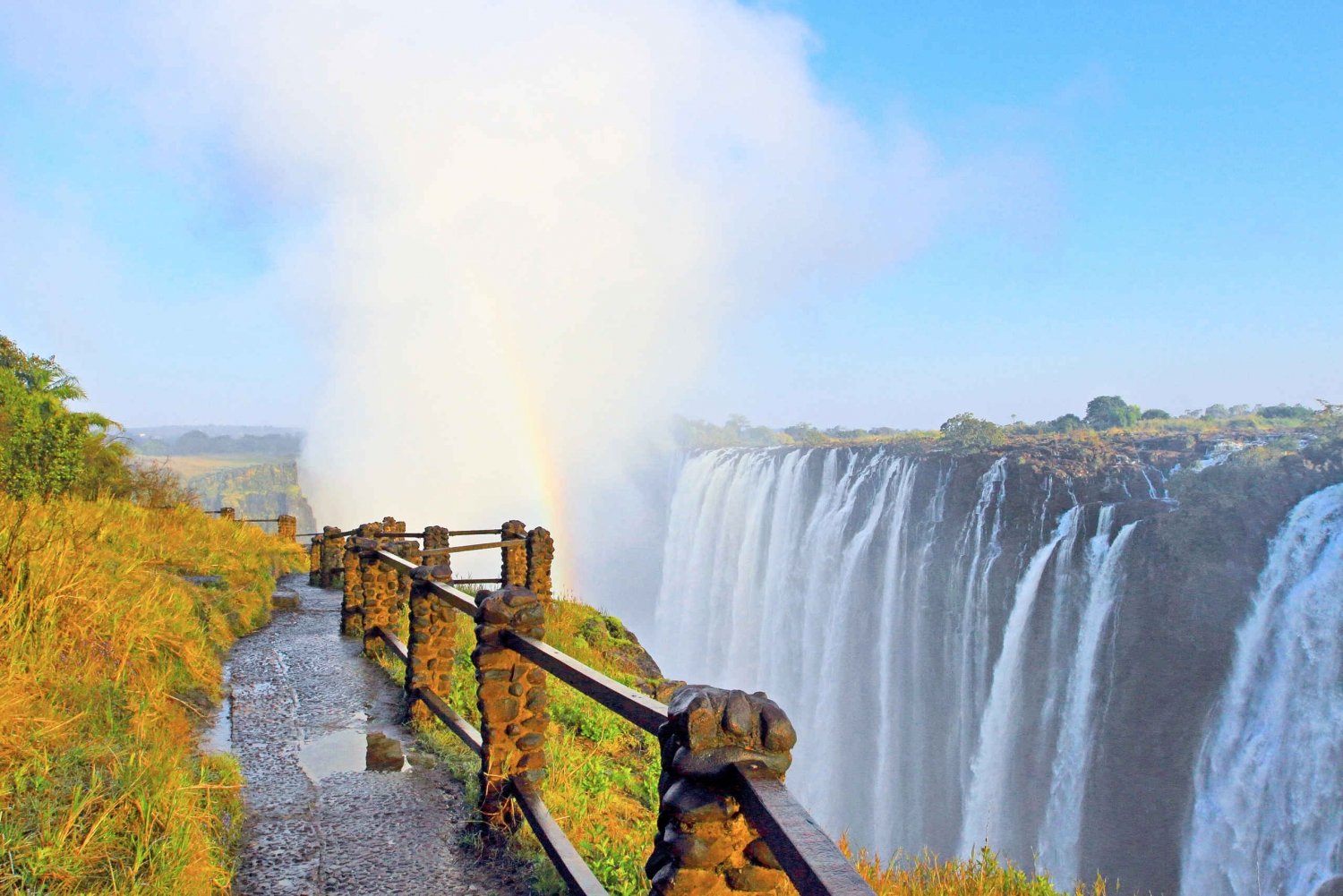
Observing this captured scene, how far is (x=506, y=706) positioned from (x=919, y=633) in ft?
91.8

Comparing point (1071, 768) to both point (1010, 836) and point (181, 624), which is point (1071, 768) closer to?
point (1010, 836)

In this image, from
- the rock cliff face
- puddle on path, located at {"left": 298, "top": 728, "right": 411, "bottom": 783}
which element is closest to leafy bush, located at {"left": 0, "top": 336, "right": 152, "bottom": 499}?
puddle on path, located at {"left": 298, "top": 728, "right": 411, "bottom": 783}

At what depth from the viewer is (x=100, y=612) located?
4910mm

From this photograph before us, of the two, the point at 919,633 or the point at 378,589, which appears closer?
the point at 378,589

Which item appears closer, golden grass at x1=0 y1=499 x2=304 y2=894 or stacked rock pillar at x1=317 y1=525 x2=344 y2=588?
golden grass at x1=0 y1=499 x2=304 y2=894

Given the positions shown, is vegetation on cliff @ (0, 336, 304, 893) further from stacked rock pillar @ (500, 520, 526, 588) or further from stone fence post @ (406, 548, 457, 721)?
stacked rock pillar @ (500, 520, 526, 588)

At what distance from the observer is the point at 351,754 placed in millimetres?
4953

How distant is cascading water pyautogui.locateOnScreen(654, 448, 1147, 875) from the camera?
22172 mm

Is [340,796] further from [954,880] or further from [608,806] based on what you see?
[954,880]

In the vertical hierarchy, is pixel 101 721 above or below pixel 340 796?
above

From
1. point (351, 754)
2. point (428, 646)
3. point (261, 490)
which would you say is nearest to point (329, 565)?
point (428, 646)

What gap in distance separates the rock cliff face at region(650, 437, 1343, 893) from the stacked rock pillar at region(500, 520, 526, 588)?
8.49m

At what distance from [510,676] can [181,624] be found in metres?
3.92

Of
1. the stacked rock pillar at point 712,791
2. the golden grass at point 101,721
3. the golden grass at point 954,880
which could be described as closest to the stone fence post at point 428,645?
the golden grass at point 101,721
